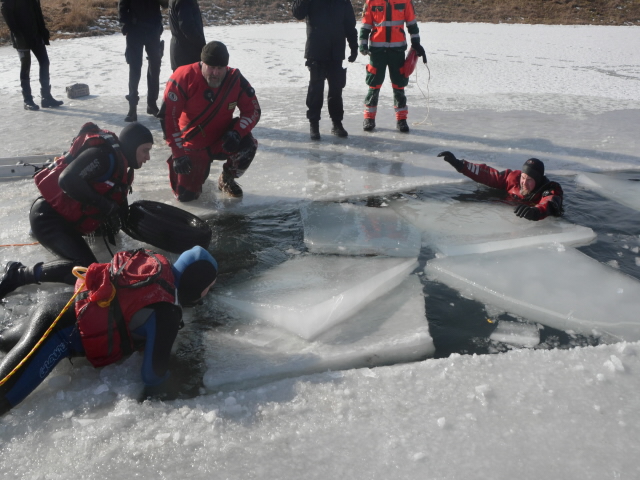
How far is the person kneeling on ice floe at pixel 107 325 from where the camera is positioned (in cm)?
229

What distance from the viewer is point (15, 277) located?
9.78ft

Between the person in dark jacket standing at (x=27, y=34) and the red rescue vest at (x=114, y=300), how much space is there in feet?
17.9

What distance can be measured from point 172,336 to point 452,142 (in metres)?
4.28

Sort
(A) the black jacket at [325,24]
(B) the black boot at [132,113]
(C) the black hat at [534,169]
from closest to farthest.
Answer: (C) the black hat at [534,169], (A) the black jacket at [325,24], (B) the black boot at [132,113]

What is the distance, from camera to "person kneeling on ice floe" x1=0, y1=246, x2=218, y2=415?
2293 mm

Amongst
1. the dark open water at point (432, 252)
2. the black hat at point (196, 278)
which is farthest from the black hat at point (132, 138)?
the black hat at point (196, 278)

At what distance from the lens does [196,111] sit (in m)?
4.26

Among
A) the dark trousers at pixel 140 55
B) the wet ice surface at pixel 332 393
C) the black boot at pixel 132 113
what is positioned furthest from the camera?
the black boot at pixel 132 113

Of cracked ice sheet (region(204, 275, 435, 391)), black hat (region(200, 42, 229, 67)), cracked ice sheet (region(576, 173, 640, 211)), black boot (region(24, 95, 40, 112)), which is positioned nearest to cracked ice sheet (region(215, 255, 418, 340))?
cracked ice sheet (region(204, 275, 435, 391))

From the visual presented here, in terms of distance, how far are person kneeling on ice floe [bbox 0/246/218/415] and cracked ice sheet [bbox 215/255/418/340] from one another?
1.78ft

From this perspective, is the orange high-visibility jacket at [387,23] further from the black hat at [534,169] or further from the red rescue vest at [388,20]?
the black hat at [534,169]

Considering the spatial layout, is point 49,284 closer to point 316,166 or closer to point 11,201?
point 11,201

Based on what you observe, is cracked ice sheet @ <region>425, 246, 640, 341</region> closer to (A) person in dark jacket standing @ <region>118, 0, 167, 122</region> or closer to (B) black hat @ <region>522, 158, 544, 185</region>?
(B) black hat @ <region>522, 158, 544, 185</region>

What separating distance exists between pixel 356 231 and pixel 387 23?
309cm
